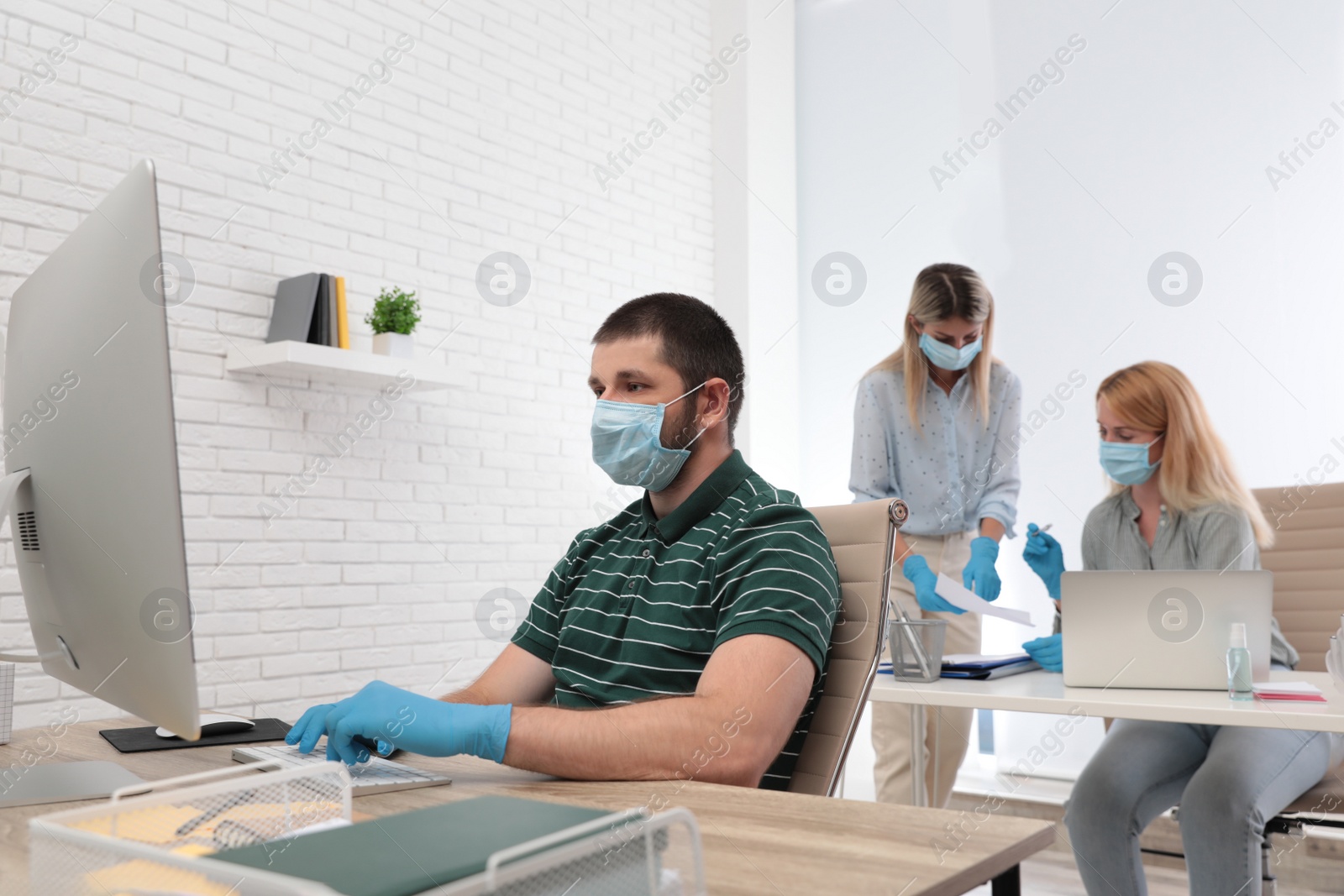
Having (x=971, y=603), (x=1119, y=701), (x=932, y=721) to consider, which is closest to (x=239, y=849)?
(x=1119, y=701)

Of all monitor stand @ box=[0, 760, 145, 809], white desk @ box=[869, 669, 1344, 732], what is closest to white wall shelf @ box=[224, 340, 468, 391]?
white desk @ box=[869, 669, 1344, 732]

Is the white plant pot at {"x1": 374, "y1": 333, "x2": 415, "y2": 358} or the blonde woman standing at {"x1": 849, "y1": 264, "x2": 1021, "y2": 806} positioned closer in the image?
the blonde woman standing at {"x1": 849, "y1": 264, "x2": 1021, "y2": 806}

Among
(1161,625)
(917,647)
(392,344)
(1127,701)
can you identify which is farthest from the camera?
(392,344)

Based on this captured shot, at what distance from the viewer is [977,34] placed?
4.17 metres

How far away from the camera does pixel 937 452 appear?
2.92 m

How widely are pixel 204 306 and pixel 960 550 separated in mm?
2309

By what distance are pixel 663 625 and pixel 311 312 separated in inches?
84.3

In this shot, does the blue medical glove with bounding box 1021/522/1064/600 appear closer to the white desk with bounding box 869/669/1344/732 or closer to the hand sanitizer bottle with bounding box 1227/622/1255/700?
the white desk with bounding box 869/669/1344/732

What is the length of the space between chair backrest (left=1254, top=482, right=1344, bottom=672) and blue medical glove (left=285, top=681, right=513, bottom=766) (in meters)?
2.06

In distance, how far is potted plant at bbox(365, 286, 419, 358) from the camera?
3.29 meters

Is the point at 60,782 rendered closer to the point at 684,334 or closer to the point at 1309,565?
the point at 684,334

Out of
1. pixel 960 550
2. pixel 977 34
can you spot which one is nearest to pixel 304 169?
pixel 960 550

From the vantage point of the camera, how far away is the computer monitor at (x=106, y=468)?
28.3 inches

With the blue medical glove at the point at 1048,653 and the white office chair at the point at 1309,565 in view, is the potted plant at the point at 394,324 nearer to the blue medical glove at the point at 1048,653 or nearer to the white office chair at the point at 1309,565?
the blue medical glove at the point at 1048,653
